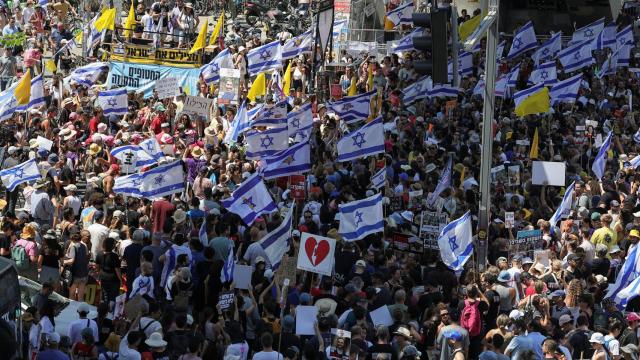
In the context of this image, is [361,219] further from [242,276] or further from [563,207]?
[563,207]

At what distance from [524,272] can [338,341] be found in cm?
425

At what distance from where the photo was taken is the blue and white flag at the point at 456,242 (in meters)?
19.9

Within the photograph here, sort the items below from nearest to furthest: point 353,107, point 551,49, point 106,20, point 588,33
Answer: point 353,107 → point 588,33 → point 551,49 → point 106,20

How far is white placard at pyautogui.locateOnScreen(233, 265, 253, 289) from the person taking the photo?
17.7 meters

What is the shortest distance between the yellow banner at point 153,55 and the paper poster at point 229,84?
3573 millimetres

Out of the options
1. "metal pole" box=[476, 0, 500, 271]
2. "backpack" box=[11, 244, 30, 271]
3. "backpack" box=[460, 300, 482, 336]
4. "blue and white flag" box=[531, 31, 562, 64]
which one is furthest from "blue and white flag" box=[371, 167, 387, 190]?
"blue and white flag" box=[531, 31, 562, 64]

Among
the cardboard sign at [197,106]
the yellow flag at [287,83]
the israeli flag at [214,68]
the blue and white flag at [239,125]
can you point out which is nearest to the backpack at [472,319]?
the blue and white flag at [239,125]

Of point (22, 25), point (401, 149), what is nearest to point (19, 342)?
point (401, 149)

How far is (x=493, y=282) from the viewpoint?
1830 centimetres

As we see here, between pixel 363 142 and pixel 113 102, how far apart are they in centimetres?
627

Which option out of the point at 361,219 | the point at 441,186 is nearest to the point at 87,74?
the point at 441,186

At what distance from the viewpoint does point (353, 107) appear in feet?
90.6

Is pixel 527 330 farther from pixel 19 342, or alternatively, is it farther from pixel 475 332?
pixel 19 342

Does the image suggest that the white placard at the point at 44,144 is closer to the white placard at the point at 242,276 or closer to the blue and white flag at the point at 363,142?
the blue and white flag at the point at 363,142
